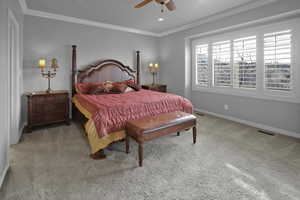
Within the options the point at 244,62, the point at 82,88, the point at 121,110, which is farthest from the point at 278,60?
the point at 82,88

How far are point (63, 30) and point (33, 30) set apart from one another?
662 mm

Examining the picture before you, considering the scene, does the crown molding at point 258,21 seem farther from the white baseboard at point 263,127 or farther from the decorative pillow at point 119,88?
the decorative pillow at point 119,88

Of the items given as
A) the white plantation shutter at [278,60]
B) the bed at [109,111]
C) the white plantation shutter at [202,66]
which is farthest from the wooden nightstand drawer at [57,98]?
the white plantation shutter at [278,60]

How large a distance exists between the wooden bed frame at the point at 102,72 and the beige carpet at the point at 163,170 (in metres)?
1.72

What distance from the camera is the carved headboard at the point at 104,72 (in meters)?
4.52

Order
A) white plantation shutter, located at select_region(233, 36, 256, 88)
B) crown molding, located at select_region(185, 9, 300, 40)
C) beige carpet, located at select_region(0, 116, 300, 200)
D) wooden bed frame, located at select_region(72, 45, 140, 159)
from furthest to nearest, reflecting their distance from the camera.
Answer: wooden bed frame, located at select_region(72, 45, 140, 159), white plantation shutter, located at select_region(233, 36, 256, 88), crown molding, located at select_region(185, 9, 300, 40), beige carpet, located at select_region(0, 116, 300, 200)

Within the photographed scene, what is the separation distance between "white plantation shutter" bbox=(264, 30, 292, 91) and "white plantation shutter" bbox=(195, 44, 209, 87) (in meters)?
1.65

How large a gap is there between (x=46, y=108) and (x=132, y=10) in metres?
2.99

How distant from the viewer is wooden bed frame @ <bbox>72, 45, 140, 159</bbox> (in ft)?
14.8

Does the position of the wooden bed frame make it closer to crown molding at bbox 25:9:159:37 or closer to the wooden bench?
crown molding at bbox 25:9:159:37

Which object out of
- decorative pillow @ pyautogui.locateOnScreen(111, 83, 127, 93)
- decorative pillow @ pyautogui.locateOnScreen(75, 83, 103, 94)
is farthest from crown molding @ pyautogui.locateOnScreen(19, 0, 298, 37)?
decorative pillow @ pyautogui.locateOnScreen(111, 83, 127, 93)

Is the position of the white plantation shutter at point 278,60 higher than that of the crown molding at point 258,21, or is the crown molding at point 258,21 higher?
the crown molding at point 258,21

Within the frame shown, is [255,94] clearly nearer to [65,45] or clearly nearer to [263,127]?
[263,127]

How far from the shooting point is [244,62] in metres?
4.16
